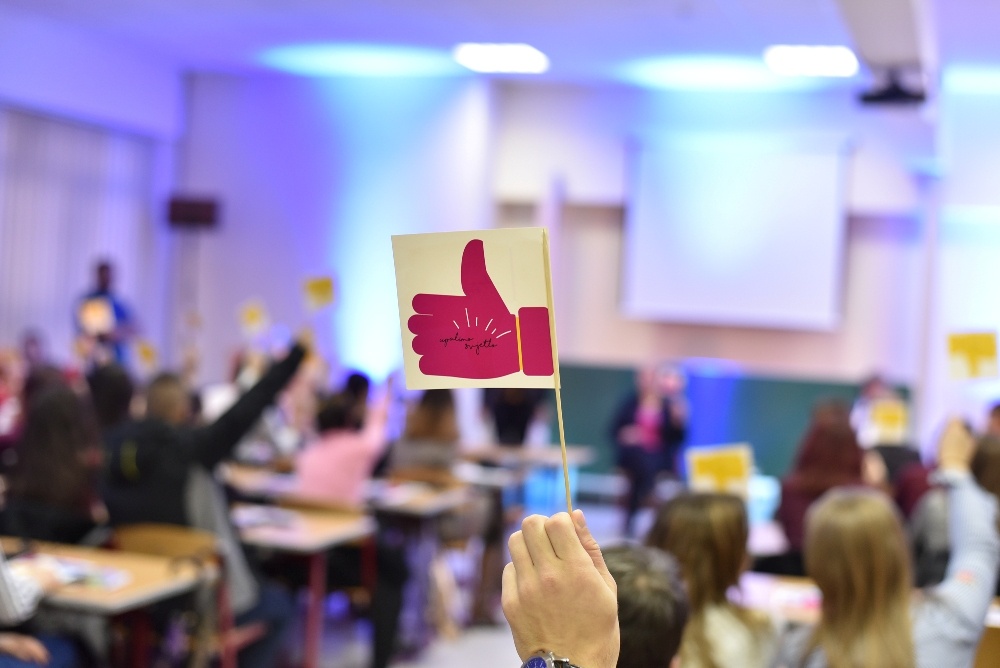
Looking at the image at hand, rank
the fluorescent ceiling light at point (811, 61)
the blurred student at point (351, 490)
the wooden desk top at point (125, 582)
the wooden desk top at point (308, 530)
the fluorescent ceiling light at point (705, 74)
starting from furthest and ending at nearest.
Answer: the fluorescent ceiling light at point (705, 74) → the fluorescent ceiling light at point (811, 61) → the blurred student at point (351, 490) → the wooden desk top at point (308, 530) → the wooden desk top at point (125, 582)

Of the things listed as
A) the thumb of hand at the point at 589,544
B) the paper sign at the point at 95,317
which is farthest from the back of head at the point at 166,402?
the paper sign at the point at 95,317

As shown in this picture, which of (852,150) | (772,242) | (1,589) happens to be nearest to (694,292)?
(772,242)

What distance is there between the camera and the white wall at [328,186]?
34.2 ft

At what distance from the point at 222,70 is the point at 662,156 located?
4.49m

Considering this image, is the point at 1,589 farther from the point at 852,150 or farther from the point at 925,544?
the point at 852,150

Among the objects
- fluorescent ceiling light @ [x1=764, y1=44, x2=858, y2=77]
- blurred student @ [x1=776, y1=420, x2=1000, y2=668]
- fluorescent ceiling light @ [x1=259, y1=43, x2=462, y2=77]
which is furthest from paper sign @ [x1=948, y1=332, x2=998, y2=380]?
fluorescent ceiling light @ [x1=259, y1=43, x2=462, y2=77]

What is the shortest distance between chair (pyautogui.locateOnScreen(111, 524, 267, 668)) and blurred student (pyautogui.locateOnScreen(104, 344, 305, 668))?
0.04 meters

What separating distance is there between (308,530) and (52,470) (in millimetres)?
1131

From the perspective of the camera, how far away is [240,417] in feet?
13.2

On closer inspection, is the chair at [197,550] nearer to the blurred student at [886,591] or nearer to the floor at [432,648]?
the floor at [432,648]

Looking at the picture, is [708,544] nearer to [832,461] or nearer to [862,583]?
[862,583]

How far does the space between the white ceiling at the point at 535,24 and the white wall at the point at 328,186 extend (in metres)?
1.19

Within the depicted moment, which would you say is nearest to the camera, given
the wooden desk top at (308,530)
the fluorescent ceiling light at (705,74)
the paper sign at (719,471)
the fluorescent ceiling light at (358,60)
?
the paper sign at (719,471)

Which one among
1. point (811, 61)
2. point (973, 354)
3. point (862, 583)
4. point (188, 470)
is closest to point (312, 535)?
point (188, 470)
